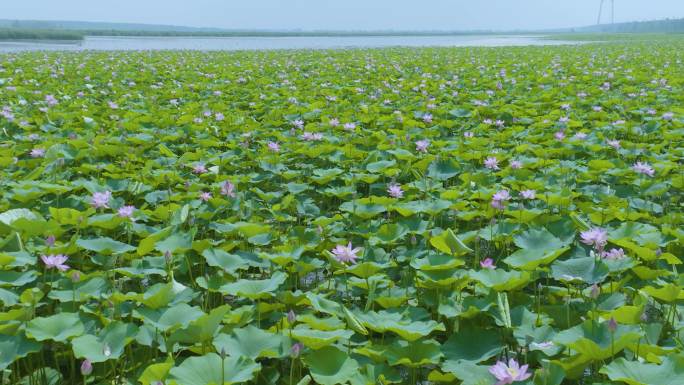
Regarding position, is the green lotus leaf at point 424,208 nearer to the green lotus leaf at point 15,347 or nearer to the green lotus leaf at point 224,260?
the green lotus leaf at point 224,260

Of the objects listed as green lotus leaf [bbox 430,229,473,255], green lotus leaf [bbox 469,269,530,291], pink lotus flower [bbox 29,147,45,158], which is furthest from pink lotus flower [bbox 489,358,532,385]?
pink lotus flower [bbox 29,147,45,158]

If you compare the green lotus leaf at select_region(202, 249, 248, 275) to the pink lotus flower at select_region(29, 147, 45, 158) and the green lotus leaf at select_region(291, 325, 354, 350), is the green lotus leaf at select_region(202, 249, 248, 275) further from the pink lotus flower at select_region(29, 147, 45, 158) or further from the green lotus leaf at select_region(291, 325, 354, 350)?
the pink lotus flower at select_region(29, 147, 45, 158)

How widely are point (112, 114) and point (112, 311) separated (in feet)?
12.3

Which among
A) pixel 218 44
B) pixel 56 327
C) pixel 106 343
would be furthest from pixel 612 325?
pixel 218 44

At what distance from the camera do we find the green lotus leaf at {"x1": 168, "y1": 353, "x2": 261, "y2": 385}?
1244 millimetres

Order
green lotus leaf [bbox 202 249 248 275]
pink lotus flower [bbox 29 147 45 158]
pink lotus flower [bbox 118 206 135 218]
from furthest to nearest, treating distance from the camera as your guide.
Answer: pink lotus flower [bbox 29 147 45 158]
pink lotus flower [bbox 118 206 135 218]
green lotus leaf [bbox 202 249 248 275]

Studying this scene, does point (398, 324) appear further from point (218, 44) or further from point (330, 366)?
point (218, 44)

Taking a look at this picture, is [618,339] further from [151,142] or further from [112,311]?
[151,142]

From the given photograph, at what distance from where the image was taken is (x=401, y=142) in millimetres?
3938

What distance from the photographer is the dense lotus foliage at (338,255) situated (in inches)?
55.6

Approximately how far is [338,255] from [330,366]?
51 cm

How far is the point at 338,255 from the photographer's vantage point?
182 centimetres

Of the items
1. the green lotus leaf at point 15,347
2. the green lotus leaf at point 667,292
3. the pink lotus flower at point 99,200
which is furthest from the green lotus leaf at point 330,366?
the pink lotus flower at point 99,200

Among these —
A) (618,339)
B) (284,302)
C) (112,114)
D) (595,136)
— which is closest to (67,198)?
(284,302)
